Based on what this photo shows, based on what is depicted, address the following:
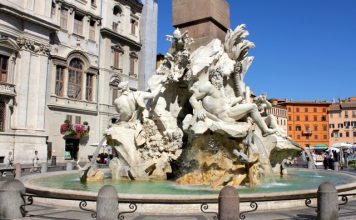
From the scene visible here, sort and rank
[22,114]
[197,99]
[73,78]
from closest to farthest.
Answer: [197,99] < [22,114] < [73,78]

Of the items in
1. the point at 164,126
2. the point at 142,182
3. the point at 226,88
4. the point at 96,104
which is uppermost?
the point at 96,104

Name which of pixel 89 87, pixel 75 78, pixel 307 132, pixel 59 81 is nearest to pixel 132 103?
pixel 59 81

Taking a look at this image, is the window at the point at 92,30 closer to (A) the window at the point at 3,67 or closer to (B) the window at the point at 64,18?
(B) the window at the point at 64,18

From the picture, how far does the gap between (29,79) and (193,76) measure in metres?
24.0

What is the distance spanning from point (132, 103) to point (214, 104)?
300 cm

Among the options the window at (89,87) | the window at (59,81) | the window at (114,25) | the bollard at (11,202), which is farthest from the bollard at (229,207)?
the window at (114,25)

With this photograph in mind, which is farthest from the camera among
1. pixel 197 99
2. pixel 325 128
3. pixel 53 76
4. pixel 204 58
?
pixel 325 128

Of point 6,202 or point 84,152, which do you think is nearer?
point 6,202

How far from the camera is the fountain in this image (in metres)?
9.07

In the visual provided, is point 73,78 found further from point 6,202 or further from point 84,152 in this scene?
point 6,202

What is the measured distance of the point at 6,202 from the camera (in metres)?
5.63

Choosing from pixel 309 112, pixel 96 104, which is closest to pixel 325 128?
pixel 309 112

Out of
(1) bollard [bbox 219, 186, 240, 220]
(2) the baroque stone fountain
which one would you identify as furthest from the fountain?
(1) bollard [bbox 219, 186, 240, 220]

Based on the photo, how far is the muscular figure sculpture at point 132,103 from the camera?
11.3 m
